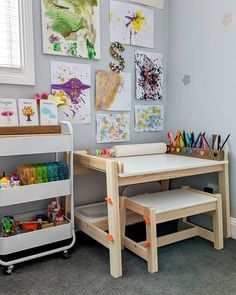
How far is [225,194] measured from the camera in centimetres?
206

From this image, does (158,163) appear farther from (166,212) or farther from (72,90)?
(72,90)

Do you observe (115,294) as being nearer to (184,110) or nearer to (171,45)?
(184,110)

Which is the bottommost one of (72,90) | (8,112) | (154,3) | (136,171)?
(136,171)

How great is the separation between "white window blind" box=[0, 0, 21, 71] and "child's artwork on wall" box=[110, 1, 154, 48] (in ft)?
2.31

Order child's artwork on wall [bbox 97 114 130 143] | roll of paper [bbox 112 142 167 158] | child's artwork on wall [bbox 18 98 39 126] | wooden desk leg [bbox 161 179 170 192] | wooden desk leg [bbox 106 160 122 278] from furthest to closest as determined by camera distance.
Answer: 1. wooden desk leg [bbox 161 179 170 192]
2. child's artwork on wall [bbox 97 114 130 143]
3. roll of paper [bbox 112 142 167 158]
4. child's artwork on wall [bbox 18 98 39 126]
5. wooden desk leg [bbox 106 160 122 278]

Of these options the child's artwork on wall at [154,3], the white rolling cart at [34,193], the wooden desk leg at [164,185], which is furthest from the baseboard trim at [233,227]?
the child's artwork on wall at [154,3]

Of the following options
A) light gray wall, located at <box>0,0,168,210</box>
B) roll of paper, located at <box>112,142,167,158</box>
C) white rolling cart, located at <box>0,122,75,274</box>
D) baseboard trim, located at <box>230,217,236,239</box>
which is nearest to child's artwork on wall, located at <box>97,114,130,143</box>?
light gray wall, located at <box>0,0,168,210</box>

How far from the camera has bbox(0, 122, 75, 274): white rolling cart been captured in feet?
5.23

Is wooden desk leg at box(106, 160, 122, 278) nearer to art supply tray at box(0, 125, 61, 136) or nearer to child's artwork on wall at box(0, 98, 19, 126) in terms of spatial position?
art supply tray at box(0, 125, 61, 136)

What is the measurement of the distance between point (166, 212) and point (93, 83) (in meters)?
1.10

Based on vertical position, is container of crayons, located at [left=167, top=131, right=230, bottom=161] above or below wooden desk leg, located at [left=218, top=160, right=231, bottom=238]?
above

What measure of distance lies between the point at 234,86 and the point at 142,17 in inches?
37.5

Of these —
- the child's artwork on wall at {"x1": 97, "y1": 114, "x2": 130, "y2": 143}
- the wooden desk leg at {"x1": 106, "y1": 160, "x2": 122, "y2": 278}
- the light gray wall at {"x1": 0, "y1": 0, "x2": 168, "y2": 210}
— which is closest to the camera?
the wooden desk leg at {"x1": 106, "y1": 160, "x2": 122, "y2": 278}

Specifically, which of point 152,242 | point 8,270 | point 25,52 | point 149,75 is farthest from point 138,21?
point 8,270
